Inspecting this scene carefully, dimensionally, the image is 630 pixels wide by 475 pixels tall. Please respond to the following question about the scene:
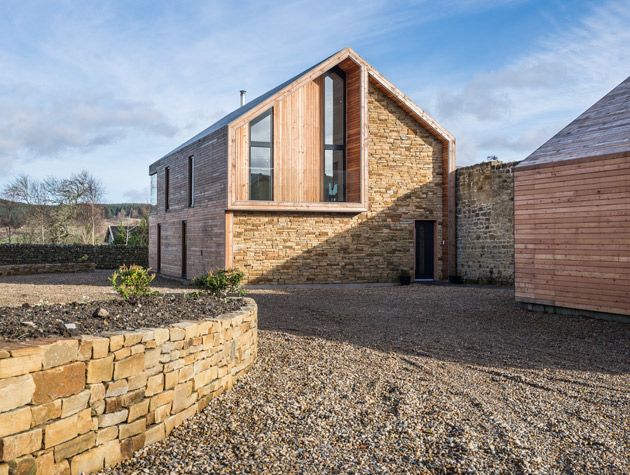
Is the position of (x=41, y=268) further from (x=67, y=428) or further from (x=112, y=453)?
(x=67, y=428)

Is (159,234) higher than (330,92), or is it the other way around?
(330,92)

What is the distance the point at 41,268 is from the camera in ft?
80.4

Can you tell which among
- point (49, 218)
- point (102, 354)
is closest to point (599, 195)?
point (102, 354)

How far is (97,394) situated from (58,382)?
0.39 m

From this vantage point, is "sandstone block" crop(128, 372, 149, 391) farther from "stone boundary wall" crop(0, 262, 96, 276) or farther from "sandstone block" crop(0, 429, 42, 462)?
"stone boundary wall" crop(0, 262, 96, 276)

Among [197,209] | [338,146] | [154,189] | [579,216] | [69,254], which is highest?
[338,146]

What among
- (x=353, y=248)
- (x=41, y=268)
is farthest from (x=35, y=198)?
(x=353, y=248)

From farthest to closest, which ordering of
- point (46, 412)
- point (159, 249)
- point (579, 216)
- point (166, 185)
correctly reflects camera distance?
point (159, 249), point (166, 185), point (579, 216), point (46, 412)

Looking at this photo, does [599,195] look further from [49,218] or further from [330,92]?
[49,218]

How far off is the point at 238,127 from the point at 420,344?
399 inches

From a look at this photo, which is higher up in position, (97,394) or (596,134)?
(596,134)

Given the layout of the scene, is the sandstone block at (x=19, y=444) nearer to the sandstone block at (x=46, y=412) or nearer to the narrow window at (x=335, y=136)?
the sandstone block at (x=46, y=412)

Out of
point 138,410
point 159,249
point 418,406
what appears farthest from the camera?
point 159,249

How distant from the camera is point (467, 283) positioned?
19.0 m
